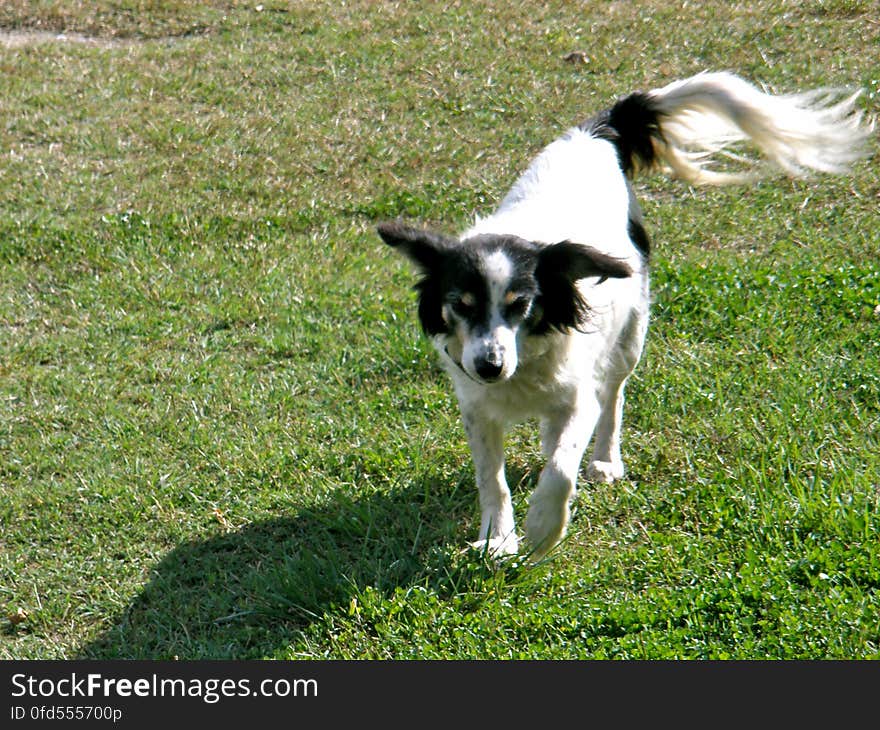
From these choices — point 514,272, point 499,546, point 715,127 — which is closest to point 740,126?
point 715,127

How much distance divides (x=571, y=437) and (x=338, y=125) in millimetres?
5192

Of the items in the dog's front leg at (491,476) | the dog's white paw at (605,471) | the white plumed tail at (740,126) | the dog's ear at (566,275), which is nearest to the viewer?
the dog's ear at (566,275)

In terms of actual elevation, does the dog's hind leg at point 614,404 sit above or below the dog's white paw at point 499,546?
above

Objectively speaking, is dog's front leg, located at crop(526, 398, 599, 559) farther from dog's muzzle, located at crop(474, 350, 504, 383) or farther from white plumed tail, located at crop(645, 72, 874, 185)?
white plumed tail, located at crop(645, 72, 874, 185)

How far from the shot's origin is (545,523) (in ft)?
13.7

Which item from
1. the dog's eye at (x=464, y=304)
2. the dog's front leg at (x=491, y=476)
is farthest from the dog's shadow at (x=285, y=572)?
the dog's eye at (x=464, y=304)

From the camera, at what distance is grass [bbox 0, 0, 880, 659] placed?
161 inches

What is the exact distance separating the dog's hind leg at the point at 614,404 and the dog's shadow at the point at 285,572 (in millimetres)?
558

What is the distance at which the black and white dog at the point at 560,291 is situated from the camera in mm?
4105

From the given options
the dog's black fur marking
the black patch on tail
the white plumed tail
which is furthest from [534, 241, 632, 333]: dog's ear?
the white plumed tail

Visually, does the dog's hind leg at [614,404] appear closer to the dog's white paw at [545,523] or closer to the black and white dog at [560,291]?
the black and white dog at [560,291]

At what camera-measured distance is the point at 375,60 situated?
32.4 ft

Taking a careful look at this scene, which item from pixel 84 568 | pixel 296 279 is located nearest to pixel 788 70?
pixel 296 279

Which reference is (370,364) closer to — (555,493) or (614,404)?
(614,404)
